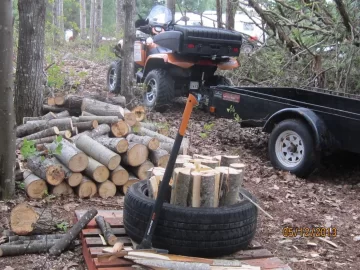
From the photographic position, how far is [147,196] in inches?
158

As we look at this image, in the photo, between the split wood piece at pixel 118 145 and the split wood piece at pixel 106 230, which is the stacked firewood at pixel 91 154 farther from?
the split wood piece at pixel 106 230

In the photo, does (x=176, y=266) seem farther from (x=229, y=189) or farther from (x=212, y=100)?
(x=212, y=100)

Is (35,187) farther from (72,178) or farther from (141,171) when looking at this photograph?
(141,171)

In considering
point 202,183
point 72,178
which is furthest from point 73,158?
point 202,183

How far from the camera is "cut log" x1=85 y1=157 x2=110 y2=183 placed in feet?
18.1

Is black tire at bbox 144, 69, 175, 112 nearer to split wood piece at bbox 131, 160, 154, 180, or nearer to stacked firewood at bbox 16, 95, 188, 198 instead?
stacked firewood at bbox 16, 95, 188, 198

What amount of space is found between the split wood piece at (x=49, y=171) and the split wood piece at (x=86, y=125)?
117 cm

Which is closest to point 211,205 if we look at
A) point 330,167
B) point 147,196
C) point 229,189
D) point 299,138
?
point 229,189

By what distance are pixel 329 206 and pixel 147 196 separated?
2566mm

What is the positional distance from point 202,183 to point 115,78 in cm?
831

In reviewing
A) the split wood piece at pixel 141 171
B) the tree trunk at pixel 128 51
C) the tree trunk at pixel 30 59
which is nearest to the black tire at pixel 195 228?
the split wood piece at pixel 141 171

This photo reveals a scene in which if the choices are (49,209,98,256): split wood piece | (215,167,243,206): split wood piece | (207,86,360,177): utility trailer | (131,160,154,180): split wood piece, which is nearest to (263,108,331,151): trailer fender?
(207,86,360,177): utility trailer

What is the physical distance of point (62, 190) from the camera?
5.47 meters

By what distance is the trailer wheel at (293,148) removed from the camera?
6.36 meters
